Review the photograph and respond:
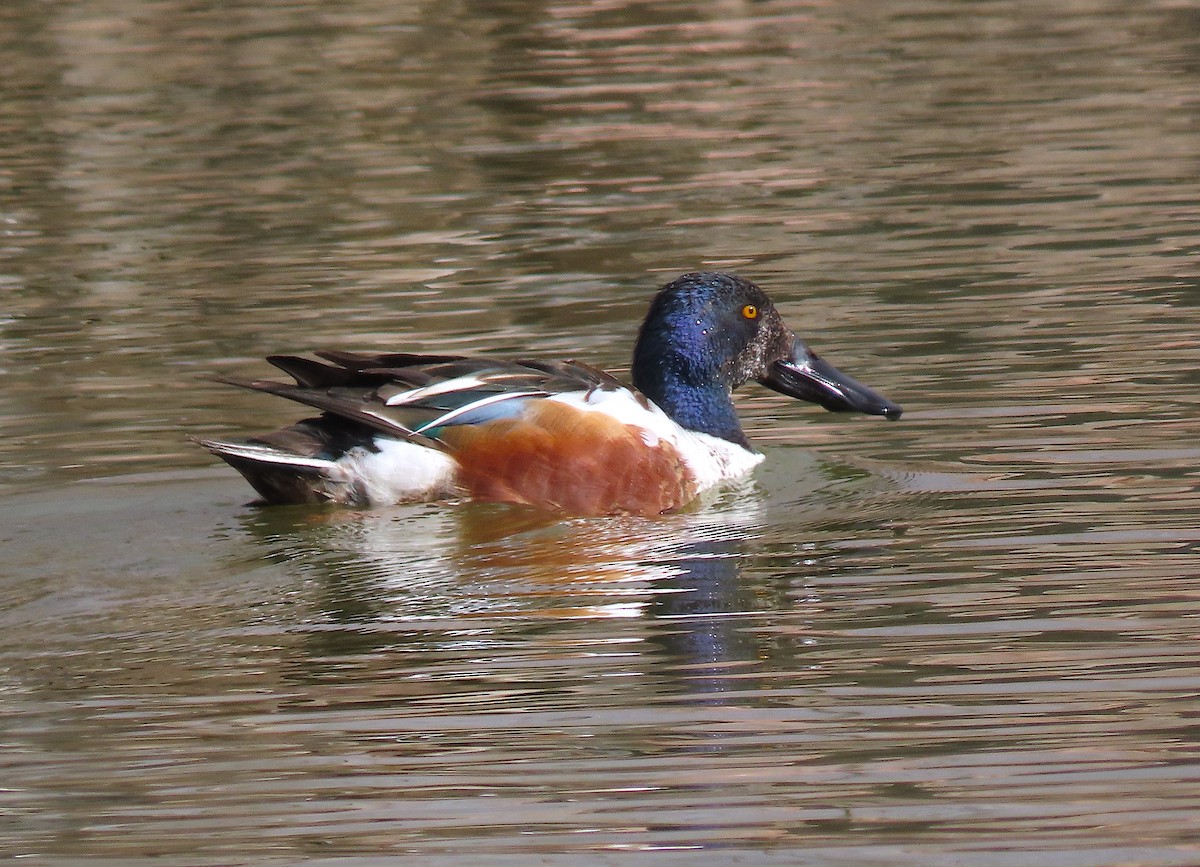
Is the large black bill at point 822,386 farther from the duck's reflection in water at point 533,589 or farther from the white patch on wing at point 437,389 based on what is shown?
the white patch on wing at point 437,389

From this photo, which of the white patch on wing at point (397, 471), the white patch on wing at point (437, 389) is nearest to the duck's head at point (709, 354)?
the white patch on wing at point (437, 389)

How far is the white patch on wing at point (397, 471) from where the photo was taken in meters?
7.57

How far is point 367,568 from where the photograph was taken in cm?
689

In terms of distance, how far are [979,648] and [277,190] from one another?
30.6ft

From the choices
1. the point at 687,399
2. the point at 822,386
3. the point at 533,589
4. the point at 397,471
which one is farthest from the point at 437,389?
the point at 822,386

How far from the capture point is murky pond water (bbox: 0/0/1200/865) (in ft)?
15.3

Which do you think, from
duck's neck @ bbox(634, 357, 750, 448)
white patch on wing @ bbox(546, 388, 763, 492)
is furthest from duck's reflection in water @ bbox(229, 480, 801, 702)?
duck's neck @ bbox(634, 357, 750, 448)

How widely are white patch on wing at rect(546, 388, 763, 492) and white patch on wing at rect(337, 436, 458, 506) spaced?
1.49ft

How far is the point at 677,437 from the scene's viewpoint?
25.6 feet

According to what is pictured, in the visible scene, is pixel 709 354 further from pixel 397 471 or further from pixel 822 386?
pixel 397 471

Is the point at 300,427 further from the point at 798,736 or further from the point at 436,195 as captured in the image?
the point at 436,195

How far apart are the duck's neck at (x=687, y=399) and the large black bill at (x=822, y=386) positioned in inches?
15.2

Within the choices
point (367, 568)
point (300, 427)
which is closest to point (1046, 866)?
point (367, 568)

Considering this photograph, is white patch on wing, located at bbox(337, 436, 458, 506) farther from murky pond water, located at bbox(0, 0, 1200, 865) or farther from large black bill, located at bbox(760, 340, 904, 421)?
large black bill, located at bbox(760, 340, 904, 421)
